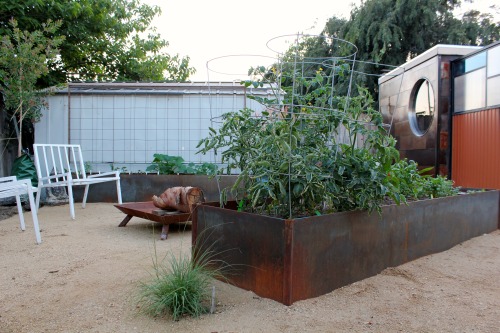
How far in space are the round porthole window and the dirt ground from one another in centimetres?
438

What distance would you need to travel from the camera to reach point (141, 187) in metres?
7.05

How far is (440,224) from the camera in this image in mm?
4090

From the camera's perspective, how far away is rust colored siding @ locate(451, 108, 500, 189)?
650cm

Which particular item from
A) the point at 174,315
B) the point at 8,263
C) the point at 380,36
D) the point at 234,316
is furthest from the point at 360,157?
the point at 380,36

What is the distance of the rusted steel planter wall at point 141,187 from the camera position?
690 cm

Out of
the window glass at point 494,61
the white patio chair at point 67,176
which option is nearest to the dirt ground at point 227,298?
the white patio chair at point 67,176

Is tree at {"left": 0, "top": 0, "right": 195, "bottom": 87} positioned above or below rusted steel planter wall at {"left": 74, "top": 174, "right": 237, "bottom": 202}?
above

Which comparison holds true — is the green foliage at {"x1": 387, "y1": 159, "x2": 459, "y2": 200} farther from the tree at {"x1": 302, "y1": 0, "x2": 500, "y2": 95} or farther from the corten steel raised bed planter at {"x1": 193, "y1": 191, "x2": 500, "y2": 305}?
the tree at {"x1": 302, "y1": 0, "x2": 500, "y2": 95}

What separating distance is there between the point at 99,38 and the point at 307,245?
9542mm

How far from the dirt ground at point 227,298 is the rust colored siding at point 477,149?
2.92m

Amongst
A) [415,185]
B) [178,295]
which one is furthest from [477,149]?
[178,295]

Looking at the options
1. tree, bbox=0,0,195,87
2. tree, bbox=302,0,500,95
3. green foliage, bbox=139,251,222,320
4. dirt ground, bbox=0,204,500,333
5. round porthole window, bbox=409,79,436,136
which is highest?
tree, bbox=302,0,500,95

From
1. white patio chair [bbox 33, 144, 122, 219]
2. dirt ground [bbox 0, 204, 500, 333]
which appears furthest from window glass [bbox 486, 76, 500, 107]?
white patio chair [bbox 33, 144, 122, 219]

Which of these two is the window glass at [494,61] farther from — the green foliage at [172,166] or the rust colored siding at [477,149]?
the green foliage at [172,166]
